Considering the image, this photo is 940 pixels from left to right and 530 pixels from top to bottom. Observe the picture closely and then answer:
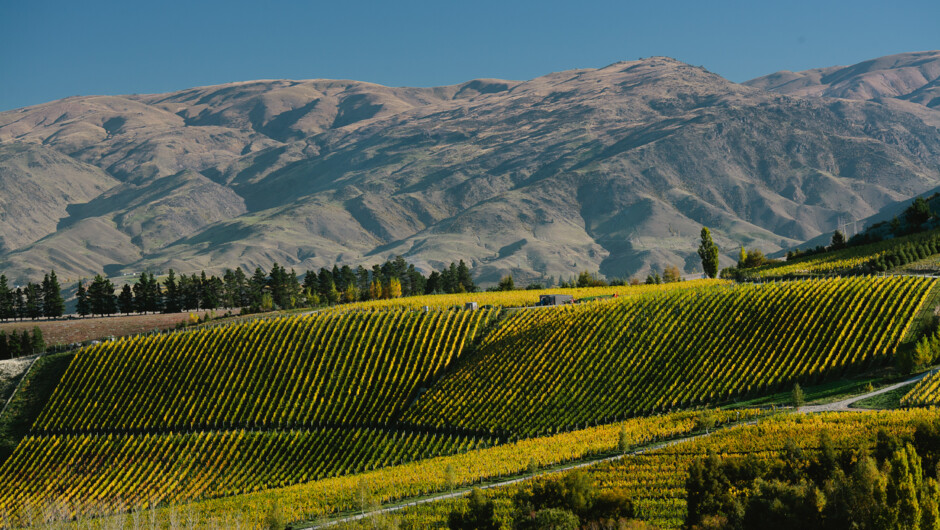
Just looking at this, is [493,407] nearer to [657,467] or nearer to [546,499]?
[657,467]

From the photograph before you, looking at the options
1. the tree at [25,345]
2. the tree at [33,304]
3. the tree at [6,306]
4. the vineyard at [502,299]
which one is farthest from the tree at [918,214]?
the tree at [6,306]

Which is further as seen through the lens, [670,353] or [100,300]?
[100,300]

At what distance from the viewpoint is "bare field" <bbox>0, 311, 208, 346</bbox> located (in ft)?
456

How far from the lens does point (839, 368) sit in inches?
2904

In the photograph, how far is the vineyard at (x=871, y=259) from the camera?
11177cm

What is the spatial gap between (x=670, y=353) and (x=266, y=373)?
45.7 m

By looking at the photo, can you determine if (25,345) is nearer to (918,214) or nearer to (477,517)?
(477,517)

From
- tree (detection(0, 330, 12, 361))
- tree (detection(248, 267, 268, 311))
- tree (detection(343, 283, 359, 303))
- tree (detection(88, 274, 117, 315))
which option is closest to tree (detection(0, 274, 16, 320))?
tree (detection(88, 274, 117, 315))

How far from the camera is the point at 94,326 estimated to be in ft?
472

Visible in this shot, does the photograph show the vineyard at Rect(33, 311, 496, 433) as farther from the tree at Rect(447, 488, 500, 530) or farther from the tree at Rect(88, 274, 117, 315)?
the tree at Rect(88, 274, 117, 315)

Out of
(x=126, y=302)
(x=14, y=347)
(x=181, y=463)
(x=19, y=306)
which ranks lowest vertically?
(x=181, y=463)

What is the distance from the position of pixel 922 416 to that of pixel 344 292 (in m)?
138

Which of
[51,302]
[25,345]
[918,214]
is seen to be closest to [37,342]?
[25,345]

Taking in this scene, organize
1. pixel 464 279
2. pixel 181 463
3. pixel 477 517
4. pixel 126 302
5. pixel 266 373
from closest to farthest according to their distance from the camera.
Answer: pixel 477 517
pixel 181 463
pixel 266 373
pixel 126 302
pixel 464 279
